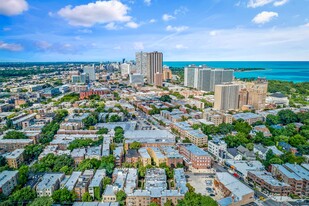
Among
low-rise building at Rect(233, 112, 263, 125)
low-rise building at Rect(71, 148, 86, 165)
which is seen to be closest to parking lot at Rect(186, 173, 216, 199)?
low-rise building at Rect(71, 148, 86, 165)

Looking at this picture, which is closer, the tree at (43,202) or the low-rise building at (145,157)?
the tree at (43,202)

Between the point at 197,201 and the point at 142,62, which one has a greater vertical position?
the point at 142,62

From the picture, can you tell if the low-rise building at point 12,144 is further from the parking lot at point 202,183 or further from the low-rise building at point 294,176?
the low-rise building at point 294,176

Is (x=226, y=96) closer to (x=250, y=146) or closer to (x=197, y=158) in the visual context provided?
(x=250, y=146)

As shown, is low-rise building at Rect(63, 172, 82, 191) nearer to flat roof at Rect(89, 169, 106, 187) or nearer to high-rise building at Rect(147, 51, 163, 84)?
flat roof at Rect(89, 169, 106, 187)

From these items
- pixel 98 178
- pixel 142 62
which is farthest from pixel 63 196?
pixel 142 62

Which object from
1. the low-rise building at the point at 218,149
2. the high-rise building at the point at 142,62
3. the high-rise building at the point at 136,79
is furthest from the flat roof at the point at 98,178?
the high-rise building at the point at 142,62
